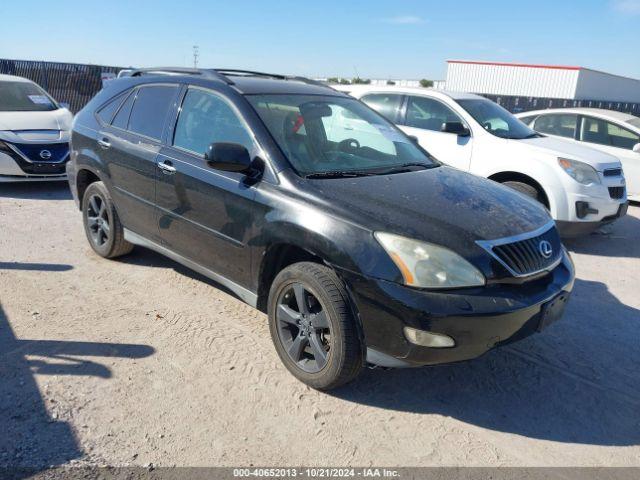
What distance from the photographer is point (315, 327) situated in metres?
3.21

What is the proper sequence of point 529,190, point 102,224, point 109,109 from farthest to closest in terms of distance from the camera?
1. point 529,190
2. point 102,224
3. point 109,109

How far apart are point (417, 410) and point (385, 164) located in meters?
1.74

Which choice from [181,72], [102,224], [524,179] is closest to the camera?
[181,72]

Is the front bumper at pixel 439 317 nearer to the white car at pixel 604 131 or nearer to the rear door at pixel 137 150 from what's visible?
the rear door at pixel 137 150

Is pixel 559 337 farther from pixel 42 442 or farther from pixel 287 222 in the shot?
pixel 42 442

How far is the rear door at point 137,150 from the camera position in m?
4.41

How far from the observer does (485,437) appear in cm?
300

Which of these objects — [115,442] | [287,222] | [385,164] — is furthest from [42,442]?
[385,164]

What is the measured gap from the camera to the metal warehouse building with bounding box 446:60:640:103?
147 ft

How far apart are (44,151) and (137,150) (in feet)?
14.3

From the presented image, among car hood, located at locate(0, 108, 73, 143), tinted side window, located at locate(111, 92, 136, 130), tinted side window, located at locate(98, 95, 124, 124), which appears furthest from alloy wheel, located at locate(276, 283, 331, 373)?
car hood, located at locate(0, 108, 73, 143)

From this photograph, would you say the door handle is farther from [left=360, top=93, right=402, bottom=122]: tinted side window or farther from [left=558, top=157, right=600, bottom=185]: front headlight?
[left=558, top=157, right=600, bottom=185]: front headlight

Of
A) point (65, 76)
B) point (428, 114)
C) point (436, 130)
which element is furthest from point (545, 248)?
point (65, 76)

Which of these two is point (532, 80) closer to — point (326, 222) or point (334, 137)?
point (334, 137)
